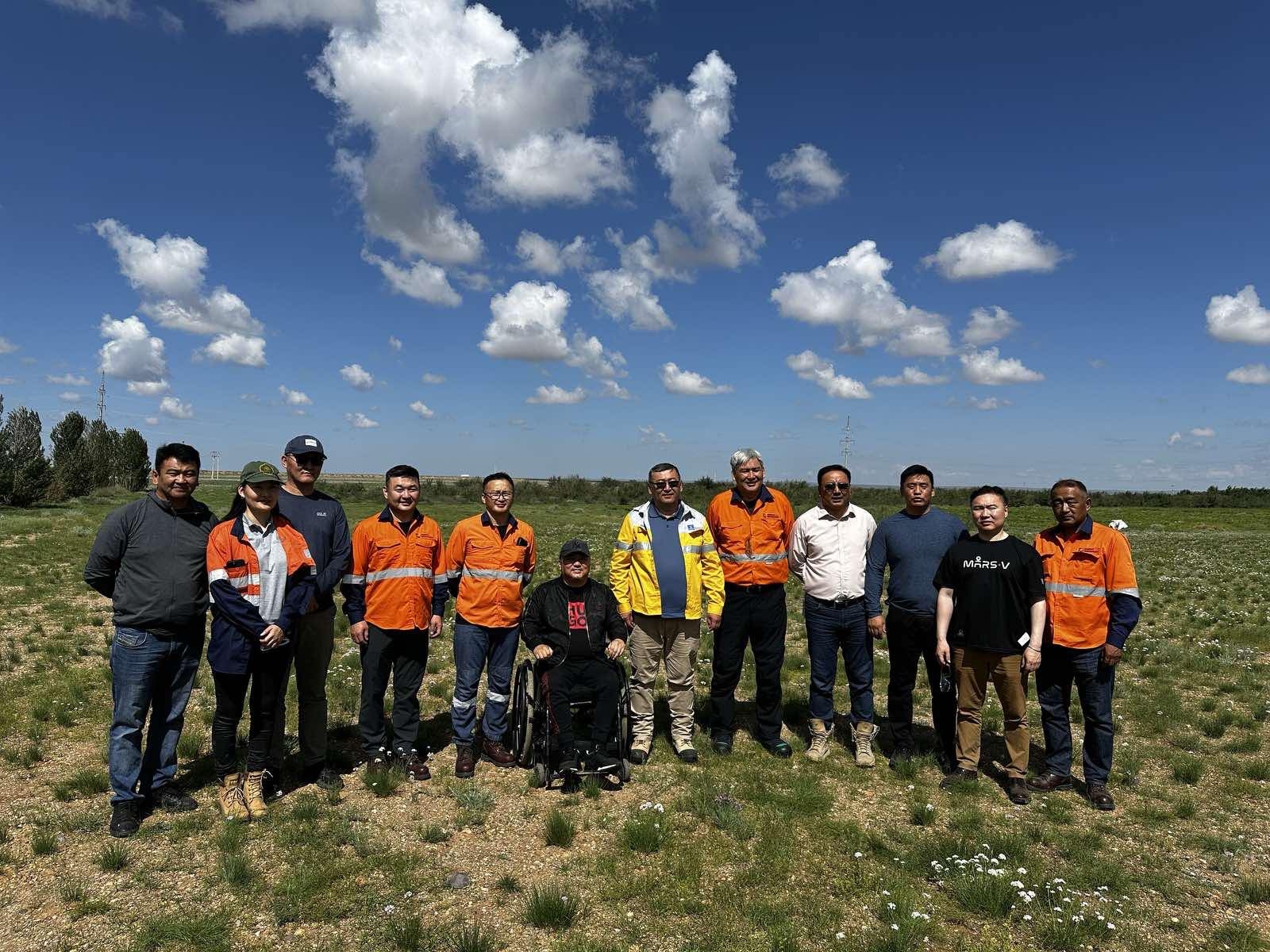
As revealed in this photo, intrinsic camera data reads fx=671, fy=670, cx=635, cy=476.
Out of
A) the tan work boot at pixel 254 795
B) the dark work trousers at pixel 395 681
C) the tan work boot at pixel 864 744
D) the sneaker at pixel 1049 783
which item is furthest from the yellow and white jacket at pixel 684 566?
the tan work boot at pixel 254 795

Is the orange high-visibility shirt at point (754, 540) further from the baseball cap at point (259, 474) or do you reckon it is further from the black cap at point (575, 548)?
the baseball cap at point (259, 474)

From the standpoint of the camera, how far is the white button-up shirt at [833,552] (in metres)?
6.45

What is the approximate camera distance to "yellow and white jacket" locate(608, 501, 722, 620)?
6.41 m

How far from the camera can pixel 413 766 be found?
6.11 meters

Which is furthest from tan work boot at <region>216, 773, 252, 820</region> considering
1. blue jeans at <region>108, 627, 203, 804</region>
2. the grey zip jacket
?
the grey zip jacket

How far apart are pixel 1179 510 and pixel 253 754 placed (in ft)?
277

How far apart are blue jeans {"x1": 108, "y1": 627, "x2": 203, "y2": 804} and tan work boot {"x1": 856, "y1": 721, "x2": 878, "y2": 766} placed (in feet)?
19.1

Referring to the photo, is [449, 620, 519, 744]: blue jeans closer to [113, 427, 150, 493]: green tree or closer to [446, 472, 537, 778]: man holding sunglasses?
[446, 472, 537, 778]: man holding sunglasses

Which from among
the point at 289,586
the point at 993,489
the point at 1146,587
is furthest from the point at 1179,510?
the point at 289,586

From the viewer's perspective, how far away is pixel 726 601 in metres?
6.72

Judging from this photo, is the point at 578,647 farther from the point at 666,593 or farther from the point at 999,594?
the point at 999,594

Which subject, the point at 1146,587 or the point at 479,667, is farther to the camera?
the point at 1146,587

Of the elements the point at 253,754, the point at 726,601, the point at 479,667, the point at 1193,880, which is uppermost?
the point at 726,601

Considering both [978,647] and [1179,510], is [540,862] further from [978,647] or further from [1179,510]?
[1179,510]
